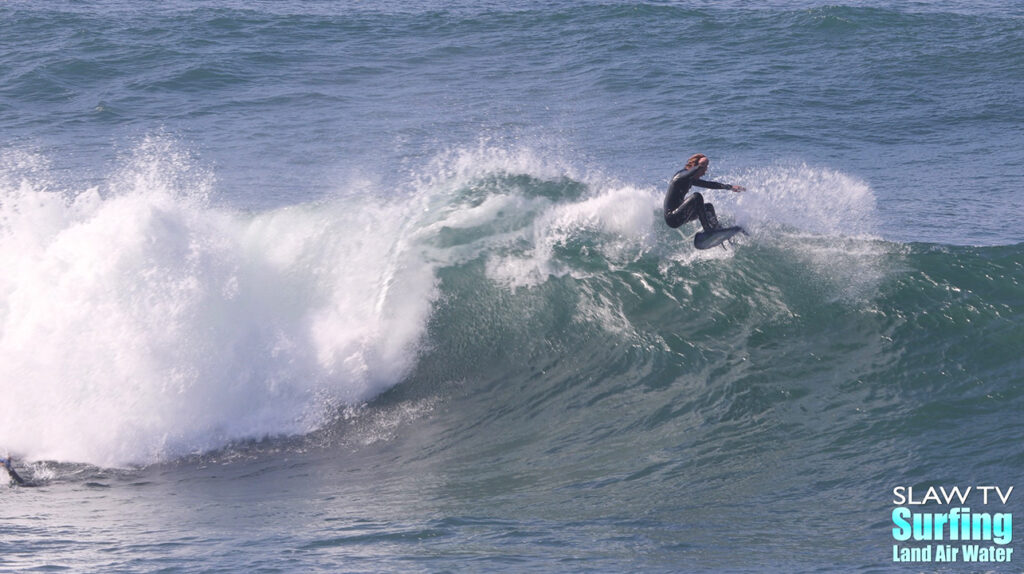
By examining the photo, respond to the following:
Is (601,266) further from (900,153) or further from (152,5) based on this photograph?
(152,5)

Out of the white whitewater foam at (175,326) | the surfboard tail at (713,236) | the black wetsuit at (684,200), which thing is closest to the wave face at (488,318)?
the white whitewater foam at (175,326)

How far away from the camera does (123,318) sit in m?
12.0

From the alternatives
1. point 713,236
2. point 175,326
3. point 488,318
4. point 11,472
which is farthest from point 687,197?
point 11,472

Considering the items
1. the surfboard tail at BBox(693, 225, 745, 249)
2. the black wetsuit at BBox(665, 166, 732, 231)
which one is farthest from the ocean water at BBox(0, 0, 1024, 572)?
the black wetsuit at BBox(665, 166, 732, 231)

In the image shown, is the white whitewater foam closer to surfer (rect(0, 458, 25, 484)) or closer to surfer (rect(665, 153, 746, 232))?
surfer (rect(0, 458, 25, 484))

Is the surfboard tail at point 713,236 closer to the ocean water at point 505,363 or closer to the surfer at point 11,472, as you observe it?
the ocean water at point 505,363

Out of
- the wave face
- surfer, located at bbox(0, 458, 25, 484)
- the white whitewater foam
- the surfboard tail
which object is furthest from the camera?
the surfboard tail

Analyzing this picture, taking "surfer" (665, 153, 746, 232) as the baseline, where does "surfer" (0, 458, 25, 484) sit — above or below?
below

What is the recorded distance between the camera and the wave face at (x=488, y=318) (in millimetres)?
11219

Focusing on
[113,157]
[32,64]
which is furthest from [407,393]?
[32,64]

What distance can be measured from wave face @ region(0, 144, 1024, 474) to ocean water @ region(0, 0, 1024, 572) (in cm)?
4

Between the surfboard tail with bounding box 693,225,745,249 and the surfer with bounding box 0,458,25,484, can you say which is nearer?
the surfer with bounding box 0,458,25,484

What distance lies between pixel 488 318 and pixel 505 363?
2.65ft

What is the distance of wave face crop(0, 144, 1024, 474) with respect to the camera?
11219 millimetres
